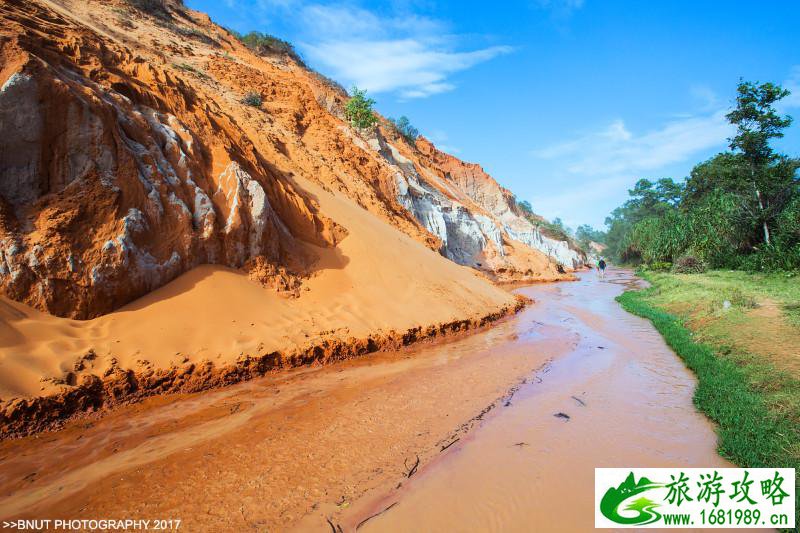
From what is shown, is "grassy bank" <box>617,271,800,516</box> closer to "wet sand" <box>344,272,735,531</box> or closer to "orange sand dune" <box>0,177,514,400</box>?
"wet sand" <box>344,272,735,531</box>

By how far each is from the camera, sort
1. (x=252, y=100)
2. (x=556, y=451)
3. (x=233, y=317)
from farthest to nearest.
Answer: (x=252, y=100)
(x=233, y=317)
(x=556, y=451)

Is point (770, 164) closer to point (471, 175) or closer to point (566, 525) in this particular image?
point (566, 525)

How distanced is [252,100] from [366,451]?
60.7 ft

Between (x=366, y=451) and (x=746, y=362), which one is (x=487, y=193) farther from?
(x=366, y=451)

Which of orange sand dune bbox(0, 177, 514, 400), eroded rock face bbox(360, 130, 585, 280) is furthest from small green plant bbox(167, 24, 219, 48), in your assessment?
orange sand dune bbox(0, 177, 514, 400)

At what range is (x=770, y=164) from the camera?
20.2 metres

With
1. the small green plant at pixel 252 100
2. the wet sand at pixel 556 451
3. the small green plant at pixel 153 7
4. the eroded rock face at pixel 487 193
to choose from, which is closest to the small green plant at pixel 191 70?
the small green plant at pixel 252 100

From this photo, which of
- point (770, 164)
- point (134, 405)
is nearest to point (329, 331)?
point (134, 405)

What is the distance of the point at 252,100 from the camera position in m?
17.8

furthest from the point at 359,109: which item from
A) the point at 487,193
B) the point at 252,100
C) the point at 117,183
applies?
the point at 487,193

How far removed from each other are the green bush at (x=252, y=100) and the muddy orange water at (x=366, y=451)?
15.9m

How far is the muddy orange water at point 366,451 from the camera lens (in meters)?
3.08

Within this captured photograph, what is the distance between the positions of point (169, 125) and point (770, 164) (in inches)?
1124

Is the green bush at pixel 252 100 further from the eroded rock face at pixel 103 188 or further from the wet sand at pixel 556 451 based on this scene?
the wet sand at pixel 556 451
